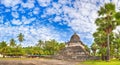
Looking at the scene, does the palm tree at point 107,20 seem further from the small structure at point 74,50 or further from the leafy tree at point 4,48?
the leafy tree at point 4,48

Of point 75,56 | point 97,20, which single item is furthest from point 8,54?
point 97,20

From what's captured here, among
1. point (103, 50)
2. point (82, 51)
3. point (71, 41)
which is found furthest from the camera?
point (71, 41)

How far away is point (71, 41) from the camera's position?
105 m

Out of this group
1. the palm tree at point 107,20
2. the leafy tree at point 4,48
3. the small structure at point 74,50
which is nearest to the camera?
the palm tree at point 107,20

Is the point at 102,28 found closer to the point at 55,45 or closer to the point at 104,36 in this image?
the point at 104,36

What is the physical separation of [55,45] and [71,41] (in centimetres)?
4239

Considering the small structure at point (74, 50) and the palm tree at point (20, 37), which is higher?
the palm tree at point (20, 37)

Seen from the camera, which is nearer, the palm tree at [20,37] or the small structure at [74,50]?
the small structure at [74,50]

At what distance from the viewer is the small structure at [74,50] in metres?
95.9

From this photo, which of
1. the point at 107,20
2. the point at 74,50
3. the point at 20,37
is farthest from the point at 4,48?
the point at 107,20

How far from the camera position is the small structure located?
315 ft

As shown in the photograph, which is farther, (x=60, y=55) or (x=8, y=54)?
(x=8, y=54)

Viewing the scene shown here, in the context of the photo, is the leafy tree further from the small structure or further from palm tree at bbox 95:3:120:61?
palm tree at bbox 95:3:120:61

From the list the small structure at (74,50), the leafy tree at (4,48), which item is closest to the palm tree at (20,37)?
the leafy tree at (4,48)
